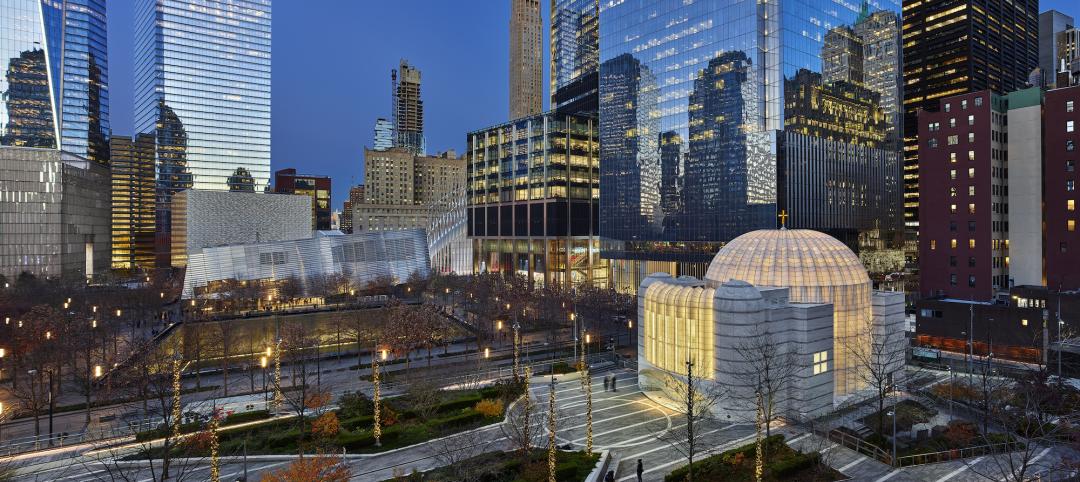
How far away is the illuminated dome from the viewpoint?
166 feet

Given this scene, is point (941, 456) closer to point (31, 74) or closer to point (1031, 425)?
point (1031, 425)

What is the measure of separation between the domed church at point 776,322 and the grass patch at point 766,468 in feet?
22.7

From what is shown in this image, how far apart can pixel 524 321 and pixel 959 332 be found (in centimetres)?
5817

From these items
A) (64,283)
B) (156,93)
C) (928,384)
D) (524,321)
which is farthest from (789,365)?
(156,93)

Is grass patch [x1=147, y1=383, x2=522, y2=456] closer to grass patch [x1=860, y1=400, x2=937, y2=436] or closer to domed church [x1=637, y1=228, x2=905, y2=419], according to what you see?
domed church [x1=637, y1=228, x2=905, y2=419]

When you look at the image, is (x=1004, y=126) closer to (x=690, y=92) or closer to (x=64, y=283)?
(x=690, y=92)

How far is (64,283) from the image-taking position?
124 meters

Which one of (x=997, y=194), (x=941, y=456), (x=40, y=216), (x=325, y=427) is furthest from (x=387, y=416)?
(x=40, y=216)

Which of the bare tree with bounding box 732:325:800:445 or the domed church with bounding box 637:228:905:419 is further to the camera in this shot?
the domed church with bounding box 637:228:905:419

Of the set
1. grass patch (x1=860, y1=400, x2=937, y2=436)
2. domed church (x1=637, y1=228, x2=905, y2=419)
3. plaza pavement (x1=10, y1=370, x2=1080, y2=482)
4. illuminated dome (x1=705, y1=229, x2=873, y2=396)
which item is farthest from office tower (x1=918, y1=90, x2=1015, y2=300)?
plaza pavement (x1=10, y1=370, x2=1080, y2=482)

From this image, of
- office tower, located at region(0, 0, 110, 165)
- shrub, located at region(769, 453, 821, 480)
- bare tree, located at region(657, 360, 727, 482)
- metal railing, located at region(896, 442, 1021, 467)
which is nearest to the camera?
shrub, located at region(769, 453, 821, 480)

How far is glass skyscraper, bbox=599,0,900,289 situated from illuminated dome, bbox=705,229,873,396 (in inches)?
2185

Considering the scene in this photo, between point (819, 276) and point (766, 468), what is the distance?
73.9ft

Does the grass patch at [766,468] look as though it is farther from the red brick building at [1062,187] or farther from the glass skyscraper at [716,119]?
the glass skyscraper at [716,119]
